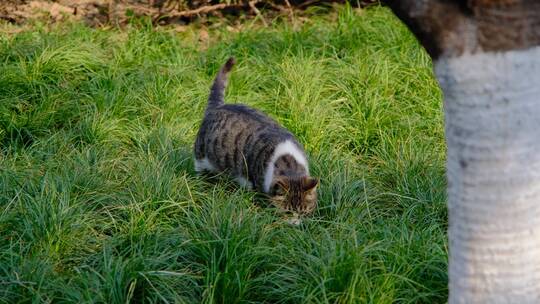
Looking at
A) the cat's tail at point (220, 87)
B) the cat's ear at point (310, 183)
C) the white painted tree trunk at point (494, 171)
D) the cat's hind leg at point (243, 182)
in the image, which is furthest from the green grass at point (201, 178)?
the white painted tree trunk at point (494, 171)

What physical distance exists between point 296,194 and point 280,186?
13cm

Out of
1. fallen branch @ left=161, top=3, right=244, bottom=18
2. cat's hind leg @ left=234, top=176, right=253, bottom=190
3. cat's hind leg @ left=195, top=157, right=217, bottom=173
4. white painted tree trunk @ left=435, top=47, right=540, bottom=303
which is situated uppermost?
white painted tree trunk @ left=435, top=47, right=540, bottom=303

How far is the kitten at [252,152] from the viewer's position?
195 inches

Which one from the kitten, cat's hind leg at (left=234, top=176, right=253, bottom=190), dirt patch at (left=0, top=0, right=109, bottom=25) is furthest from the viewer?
dirt patch at (left=0, top=0, right=109, bottom=25)

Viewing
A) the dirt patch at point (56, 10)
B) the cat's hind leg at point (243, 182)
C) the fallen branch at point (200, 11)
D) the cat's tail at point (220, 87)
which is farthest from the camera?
the fallen branch at point (200, 11)

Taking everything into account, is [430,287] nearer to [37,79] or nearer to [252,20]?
[37,79]

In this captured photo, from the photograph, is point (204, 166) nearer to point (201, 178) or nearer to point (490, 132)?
point (201, 178)

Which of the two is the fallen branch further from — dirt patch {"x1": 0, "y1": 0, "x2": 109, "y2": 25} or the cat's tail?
the cat's tail

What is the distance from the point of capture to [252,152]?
5285 millimetres

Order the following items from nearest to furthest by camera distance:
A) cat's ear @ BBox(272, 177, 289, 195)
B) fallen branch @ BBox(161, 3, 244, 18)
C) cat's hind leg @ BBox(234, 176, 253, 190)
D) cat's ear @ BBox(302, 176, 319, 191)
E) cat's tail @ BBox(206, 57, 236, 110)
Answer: cat's ear @ BBox(302, 176, 319, 191) < cat's ear @ BBox(272, 177, 289, 195) < cat's hind leg @ BBox(234, 176, 253, 190) < cat's tail @ BBox(206, 57, 236, 110) < fallen branch @ BBox(161, 3, 244, 18)

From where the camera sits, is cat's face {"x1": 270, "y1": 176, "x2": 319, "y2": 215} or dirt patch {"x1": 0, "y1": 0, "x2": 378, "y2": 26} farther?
dirt patch {"x1": 0, "y1": 0, "x2": 378, "y2": 26}

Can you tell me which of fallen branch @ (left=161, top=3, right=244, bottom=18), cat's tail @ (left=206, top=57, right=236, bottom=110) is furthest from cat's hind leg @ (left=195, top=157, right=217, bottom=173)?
fallen branch @ (left=161, top=3, right=244, bottom=18)

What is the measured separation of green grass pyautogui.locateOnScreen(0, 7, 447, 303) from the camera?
381 cm

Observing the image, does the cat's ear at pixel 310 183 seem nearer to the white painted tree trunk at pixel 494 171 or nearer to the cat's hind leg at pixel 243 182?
the cat's hind leg at pixel 243 182
